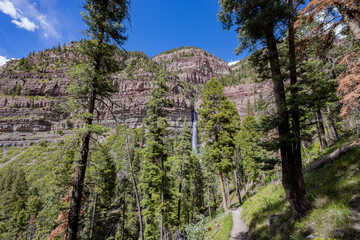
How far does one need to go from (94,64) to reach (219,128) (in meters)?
11.1

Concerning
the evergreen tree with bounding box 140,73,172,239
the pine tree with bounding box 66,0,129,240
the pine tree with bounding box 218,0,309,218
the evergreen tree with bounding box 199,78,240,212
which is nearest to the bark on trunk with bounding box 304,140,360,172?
the pine tree with bounding box 218,0,309,218

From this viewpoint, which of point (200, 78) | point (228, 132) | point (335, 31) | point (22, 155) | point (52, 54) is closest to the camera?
point (335, 31)

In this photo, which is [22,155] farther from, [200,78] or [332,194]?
[200,78]

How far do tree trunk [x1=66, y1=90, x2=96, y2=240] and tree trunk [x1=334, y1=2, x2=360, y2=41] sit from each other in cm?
1044

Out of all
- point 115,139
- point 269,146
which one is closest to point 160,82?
point 115,139

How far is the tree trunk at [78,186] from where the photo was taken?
5023mm

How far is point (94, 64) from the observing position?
20.7 ft

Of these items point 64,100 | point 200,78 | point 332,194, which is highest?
point 200,78

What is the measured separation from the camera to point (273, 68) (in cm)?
588

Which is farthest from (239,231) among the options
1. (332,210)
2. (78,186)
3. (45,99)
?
(45,99)

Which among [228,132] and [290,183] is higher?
[228,132]

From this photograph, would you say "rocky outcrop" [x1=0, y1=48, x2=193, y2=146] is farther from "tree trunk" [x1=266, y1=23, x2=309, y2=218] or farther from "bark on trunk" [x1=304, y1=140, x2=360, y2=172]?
"tree trunk" [x1=266, y1=23, x2=309, y2=218]

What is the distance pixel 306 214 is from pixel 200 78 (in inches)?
8075

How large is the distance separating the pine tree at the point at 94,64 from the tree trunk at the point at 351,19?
881 centimetres
